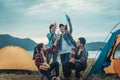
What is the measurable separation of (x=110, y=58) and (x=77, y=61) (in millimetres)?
1794

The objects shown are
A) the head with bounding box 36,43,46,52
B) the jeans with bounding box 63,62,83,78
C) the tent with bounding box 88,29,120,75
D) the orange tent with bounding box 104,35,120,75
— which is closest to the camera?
the jeans with bounding box 63,62,83,78

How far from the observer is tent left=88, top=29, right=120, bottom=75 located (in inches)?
668

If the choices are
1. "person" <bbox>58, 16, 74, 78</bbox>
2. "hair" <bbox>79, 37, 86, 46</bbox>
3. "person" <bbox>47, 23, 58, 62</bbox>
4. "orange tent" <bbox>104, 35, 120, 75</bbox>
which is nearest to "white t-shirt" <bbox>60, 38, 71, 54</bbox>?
"person" <bbox>58, 16, 74, 78</bbox>

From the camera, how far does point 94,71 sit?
18.0 metres

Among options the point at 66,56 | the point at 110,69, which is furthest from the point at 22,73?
the point at 110,69

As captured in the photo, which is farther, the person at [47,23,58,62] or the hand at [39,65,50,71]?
the person at [47,23,58,62]

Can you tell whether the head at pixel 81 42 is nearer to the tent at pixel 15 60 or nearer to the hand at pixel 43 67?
the hand at pixel 43 67

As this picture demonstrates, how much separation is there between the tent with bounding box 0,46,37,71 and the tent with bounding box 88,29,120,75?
3.61 m

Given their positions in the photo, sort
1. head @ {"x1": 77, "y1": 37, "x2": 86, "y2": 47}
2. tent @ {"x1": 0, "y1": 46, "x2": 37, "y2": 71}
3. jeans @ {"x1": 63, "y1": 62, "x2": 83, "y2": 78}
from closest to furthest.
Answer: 1. jeans @ {"x1": 63, "y1": 62, "x2": 83, "y2": 78}
2. head @ {"x1": 77, "y1": 37, "x2": 86, "y2": 47}
3. tent @ {"x1": 0, "y1": 46, "x2": 37, "y2": 71}

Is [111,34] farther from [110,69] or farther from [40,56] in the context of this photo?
[40,56]

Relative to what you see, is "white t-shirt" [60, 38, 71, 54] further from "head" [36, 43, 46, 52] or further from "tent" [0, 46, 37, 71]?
"tent" [0, 46, 37, 71]

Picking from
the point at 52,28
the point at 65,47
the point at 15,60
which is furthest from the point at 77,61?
the point at 15,60

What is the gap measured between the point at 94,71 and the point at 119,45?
5.61 ft

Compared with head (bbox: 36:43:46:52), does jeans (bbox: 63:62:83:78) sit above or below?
below
